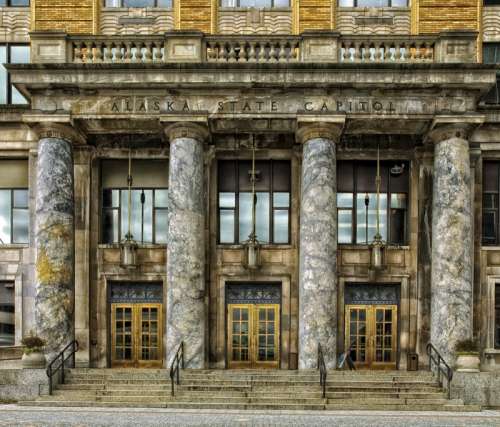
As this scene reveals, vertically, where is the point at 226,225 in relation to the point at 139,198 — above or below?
below

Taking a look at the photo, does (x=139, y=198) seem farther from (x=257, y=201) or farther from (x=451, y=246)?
(x=451, y=246)

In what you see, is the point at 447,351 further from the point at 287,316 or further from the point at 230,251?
the point at 230,251

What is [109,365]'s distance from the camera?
63.5 ft

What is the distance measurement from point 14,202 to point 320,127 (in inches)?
401

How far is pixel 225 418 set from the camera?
13867mm

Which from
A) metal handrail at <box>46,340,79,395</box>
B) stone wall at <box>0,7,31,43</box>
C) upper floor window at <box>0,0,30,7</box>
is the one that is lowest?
metal handrail at <box>46,340,79,395</box>

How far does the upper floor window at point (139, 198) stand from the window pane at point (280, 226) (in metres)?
3.56

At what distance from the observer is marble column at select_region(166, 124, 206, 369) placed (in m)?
17.0

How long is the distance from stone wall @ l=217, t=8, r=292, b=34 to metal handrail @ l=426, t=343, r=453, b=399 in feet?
34.8

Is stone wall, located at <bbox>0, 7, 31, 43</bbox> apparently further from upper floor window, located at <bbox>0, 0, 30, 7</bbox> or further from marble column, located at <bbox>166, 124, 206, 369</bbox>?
marble column, located at <bbox>166, 124, 206, 369</bbox>

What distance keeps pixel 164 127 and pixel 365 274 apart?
7.65 metres

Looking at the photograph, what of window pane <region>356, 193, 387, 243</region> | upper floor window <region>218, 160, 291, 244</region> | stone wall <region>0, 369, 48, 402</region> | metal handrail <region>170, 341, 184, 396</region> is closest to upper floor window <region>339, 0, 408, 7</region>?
upper floor window <region>218, 160, 291, 244</region>

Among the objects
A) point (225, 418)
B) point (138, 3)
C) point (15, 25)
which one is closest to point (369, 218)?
point (225, 418)

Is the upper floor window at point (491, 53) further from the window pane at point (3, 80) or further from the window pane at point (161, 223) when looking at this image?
the window pane at point (3, 80)
